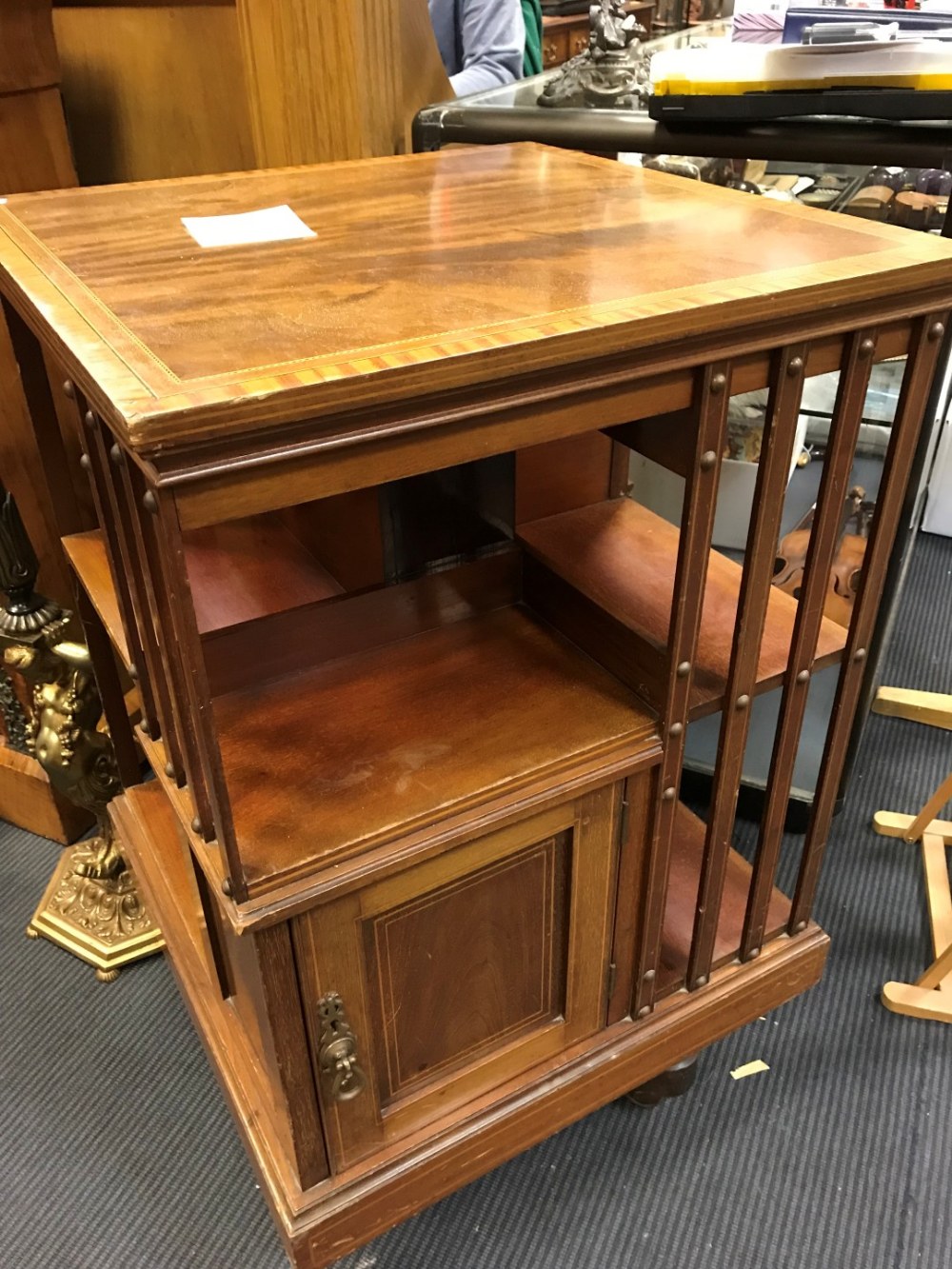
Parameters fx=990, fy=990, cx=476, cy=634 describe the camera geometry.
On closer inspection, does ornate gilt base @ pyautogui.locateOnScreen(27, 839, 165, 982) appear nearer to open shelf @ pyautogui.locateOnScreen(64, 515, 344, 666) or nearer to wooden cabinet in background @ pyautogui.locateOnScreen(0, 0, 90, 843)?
wooden cabinet in background @ pyautogui.locateOnScreen(0, 0, 90, 843)

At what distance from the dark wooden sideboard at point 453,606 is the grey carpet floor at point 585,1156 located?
0.16 m

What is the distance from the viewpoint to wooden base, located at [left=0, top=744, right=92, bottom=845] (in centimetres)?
159

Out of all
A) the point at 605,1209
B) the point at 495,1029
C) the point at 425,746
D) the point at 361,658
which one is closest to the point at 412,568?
the point at 361,658

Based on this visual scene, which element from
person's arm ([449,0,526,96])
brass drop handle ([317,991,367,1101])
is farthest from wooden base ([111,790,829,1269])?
person's arm ([449,0,526,96])

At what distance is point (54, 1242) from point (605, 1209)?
0.63 meters

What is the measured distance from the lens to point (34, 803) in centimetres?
162

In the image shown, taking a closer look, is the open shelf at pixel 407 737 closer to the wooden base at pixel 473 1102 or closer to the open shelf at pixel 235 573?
the open shelf at pixel 235 573

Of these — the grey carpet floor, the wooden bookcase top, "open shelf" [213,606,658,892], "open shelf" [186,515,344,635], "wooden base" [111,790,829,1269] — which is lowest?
the grey carpet floor

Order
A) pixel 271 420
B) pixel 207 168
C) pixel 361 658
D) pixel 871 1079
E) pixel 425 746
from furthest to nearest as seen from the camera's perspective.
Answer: pixel 207 168 < pixel 871 1079 < pixel 361 658 < pixel 425 746 < pixel 271 420

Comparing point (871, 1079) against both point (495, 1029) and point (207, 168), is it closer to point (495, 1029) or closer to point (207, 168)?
point (495, 1029)

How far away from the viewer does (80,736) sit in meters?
1.34

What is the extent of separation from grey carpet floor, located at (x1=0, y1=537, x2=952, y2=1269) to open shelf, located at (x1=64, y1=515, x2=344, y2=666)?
543 mm

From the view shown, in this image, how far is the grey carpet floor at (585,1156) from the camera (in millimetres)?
1106

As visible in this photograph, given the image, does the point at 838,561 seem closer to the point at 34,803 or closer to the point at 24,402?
the point at 24,402
